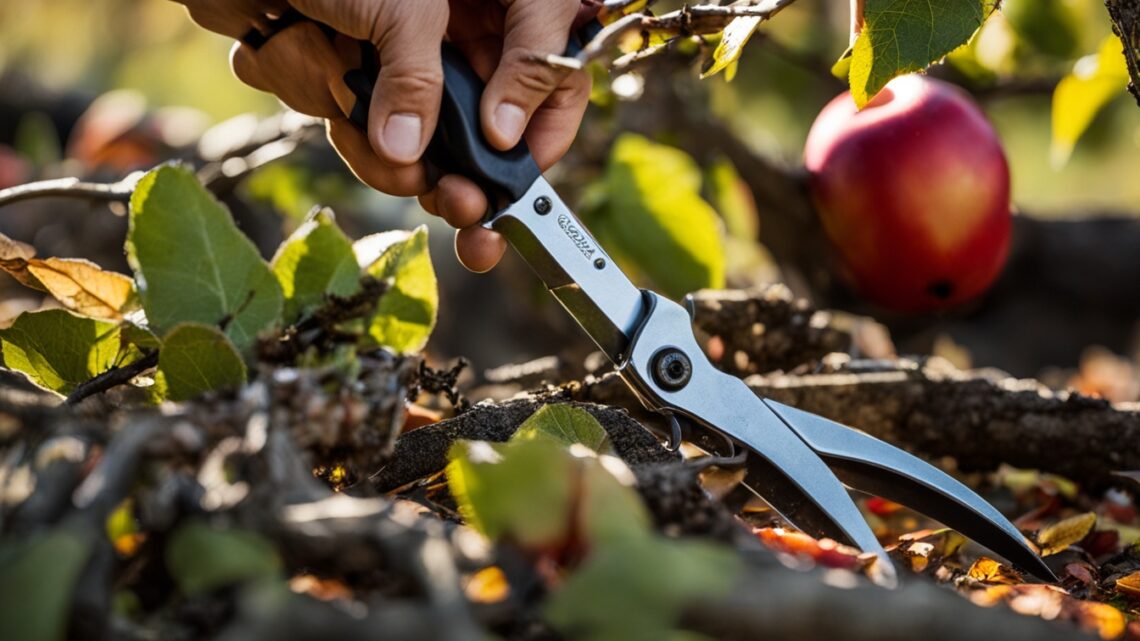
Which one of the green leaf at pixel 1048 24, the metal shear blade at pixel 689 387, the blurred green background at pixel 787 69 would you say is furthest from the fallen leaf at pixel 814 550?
the green leaf at pixel 1048 24

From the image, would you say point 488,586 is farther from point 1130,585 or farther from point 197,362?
point 1130,585

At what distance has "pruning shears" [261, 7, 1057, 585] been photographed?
2.09 ft

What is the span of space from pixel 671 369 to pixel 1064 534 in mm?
308

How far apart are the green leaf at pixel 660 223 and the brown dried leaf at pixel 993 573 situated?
0.56m

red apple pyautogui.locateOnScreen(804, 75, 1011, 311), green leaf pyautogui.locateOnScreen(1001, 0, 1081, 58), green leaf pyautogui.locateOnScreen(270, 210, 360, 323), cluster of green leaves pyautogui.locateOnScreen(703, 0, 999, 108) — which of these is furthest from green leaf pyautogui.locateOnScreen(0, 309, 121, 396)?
green leaf pyautogui.locateOnScreen(1001, 0, 1081, 58)

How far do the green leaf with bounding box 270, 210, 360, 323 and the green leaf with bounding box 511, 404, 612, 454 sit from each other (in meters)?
0.15

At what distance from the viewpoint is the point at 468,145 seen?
0.67 meters

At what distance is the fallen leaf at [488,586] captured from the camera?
0.42 metres

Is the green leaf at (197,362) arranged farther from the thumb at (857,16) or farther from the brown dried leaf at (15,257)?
the thumb at (857,16)

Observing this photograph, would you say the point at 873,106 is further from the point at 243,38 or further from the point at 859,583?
the point at 859,583

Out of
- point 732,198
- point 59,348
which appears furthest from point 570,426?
point 732,198

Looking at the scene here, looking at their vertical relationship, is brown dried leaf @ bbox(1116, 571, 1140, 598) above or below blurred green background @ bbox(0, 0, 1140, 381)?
above

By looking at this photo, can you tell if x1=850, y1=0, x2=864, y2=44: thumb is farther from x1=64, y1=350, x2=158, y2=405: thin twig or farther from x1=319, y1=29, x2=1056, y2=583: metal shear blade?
x1=64, y1=350, x2=158, y2=405: thin twig

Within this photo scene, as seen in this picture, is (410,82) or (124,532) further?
(410,82)
